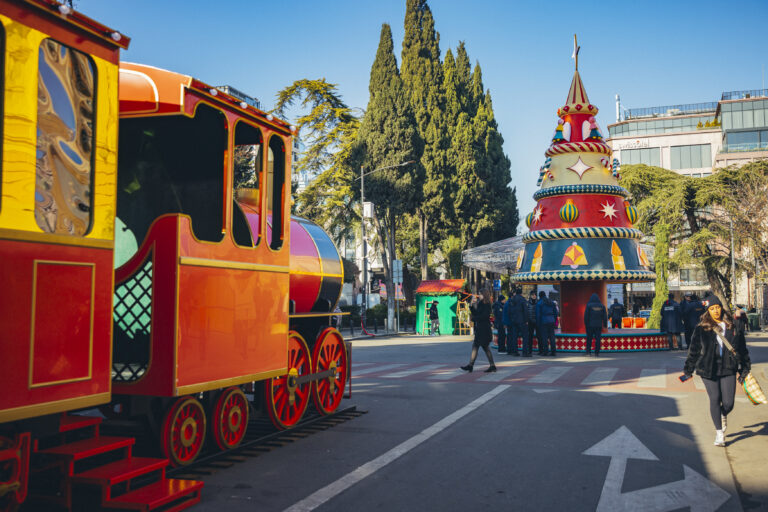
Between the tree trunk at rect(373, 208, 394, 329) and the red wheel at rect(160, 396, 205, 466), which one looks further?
the tree trunk at rect(373, 208, 394, 329)

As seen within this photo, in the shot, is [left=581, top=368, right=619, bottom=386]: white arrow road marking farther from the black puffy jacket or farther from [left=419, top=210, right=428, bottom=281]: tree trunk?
[left=419, top=210, right=428, bottom=281]: tree trunk

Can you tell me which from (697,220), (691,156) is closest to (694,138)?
(691,156)

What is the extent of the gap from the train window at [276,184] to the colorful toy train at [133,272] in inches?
0.7

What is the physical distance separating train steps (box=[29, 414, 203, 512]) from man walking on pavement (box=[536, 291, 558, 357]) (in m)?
14.7

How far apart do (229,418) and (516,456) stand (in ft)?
9.78

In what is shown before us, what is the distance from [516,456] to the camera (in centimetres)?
673

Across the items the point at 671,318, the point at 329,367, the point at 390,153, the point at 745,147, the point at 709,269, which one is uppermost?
the point at 745,147

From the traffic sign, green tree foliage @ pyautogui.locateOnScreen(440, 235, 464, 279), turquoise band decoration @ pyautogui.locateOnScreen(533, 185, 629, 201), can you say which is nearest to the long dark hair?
turquoise band decoration @ pyautogui.locateOnScreen(533, 185, 629, 201)

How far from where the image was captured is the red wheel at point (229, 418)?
6.41 metres

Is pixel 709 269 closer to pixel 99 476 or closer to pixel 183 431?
pixel 183 431

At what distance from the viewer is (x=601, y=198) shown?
69.5 feet

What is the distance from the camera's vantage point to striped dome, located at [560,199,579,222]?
20.8m

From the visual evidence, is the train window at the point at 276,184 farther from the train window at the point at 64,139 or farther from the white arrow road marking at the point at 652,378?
the white arrow road marking at the point at 652,378

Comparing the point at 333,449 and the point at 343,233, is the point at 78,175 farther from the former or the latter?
the point at 343,233
